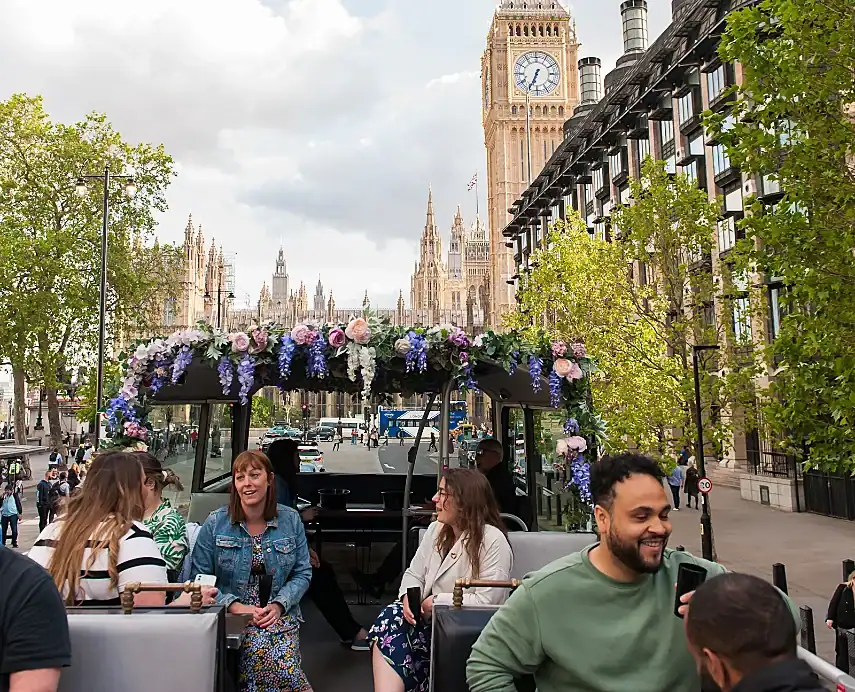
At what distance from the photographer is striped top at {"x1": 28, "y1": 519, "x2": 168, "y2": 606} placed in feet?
12.0

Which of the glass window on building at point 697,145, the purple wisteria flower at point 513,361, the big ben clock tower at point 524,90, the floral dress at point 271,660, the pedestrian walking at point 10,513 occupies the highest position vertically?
the big ben clock tower at point 524,90

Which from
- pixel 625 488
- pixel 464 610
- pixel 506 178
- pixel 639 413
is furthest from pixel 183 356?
pixel 506 178

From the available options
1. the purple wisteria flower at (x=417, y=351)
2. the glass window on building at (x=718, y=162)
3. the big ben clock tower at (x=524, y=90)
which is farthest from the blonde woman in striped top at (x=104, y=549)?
A: the big ben clock tower at (x=524, y=90)

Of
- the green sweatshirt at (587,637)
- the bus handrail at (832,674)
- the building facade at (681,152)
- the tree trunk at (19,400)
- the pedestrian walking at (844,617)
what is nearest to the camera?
the green sweatshirt at (587,637)

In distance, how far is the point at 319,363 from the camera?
22.8ft

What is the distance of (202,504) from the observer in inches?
358

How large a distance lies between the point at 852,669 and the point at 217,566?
546 centimetres

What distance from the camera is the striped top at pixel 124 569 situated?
367cm

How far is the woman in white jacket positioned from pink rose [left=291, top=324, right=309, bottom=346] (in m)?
2.58

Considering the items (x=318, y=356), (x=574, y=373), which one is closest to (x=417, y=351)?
(x=318, y=356)

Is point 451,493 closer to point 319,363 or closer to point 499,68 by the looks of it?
point 319,363

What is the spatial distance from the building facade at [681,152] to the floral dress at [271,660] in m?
13.3

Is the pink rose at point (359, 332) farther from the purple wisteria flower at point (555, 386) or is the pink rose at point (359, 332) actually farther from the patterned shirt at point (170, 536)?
the patterned shirt at point (170, 536)

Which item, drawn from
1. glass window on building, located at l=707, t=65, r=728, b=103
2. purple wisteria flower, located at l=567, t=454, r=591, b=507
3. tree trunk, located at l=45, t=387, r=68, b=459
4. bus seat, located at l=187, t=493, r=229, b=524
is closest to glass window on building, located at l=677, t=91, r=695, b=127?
glass window on building, located at l=707, t=65, r=728, b=103
